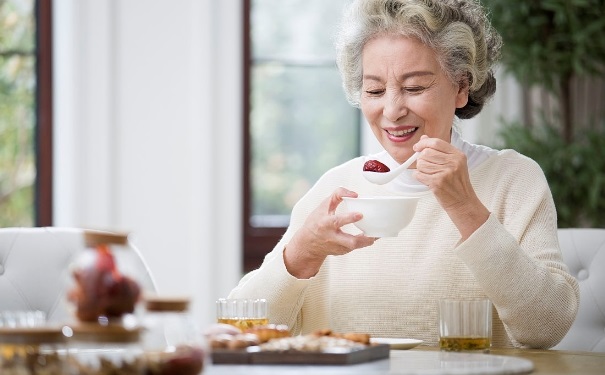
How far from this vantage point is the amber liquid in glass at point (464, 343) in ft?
5.71

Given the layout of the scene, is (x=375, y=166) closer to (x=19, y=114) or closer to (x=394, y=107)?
(x=394, y=107)

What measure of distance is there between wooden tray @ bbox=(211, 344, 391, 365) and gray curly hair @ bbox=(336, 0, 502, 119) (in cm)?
93

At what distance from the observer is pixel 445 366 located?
4.73 ft

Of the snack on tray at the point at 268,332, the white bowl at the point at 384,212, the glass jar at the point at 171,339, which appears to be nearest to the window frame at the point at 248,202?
the white bowl at the point at 384,212

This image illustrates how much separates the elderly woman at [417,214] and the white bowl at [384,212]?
17cm

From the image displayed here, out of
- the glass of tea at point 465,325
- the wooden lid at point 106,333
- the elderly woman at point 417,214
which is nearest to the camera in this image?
the wooden lid at point 106,333

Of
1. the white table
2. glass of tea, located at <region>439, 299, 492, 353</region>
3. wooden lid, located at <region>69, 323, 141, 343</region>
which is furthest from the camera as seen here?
glass of tea, located at <region>439, 299, 492, 353</region>

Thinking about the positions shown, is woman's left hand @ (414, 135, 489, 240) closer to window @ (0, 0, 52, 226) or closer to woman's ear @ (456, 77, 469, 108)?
woman's ear @ (456, 77, 469, 108)

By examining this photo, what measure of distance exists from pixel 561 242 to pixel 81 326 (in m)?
1.50

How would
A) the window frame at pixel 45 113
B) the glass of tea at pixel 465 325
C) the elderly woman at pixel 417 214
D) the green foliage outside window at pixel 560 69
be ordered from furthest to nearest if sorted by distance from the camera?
1. the window frame at pixel 45 113
2. the green foliage outside window at pixel 560 69
3. the elderly woman at pixel 417 214
4. the glass of tea at pixel 465 325

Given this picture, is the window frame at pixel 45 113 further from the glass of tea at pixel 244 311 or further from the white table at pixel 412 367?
the white table at pixel 412 367

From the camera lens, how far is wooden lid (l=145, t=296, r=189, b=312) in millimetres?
1128

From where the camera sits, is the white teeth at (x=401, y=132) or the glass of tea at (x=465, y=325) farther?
the white teeth at (x=401, y=132)

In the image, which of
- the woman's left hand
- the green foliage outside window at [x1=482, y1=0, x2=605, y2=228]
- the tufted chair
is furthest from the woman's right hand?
the green foliage outside window at [x1=482, y1=0, x2=605, y2=228]
